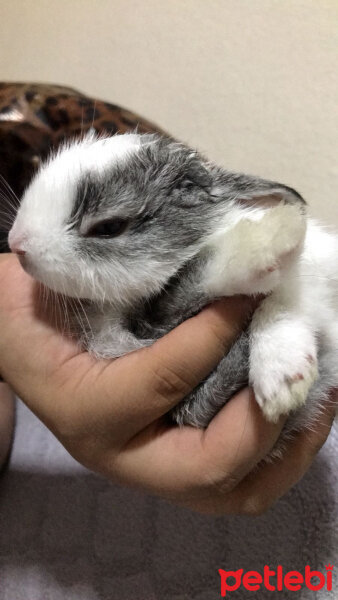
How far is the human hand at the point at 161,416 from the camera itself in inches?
29.3

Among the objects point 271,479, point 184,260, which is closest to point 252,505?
point 271,479

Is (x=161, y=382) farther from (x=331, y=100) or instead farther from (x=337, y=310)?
(x=331, y=100)

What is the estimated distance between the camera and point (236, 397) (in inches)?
29.9

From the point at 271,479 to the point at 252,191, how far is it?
1.59ft

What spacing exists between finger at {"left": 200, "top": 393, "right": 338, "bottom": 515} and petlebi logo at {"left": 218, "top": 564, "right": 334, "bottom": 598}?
0.29 m

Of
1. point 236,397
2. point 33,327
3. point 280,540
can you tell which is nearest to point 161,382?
point 236,397

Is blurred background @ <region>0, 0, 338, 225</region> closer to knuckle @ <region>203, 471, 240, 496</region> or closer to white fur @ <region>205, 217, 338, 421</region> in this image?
white fur @ <region>205, 217, 338, 421</region>

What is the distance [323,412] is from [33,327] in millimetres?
522

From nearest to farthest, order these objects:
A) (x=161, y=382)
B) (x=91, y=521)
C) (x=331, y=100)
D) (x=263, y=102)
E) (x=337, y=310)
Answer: (x=161, y=382), (x=337, y=310), (x=91, y=521), (x=331, y=100), (x=263, y=102)

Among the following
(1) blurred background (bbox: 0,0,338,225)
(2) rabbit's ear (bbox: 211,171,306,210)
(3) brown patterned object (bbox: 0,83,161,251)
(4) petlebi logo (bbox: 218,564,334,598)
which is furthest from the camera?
(1) blurred background (bbox: 0,0,338,225)

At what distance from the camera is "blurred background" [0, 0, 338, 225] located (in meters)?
1.51

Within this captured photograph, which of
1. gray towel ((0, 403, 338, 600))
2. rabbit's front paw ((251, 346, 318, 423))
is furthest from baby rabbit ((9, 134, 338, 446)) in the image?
gray towel ((0, 403, 338, 600))

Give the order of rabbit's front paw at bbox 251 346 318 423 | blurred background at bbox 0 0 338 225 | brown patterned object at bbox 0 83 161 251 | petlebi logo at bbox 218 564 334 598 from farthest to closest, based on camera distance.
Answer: blurred background at bbox 0 0 338 225, brown patterned object at bbox 0 83 161 251, petlebi logo at bbox 218 564 334 598, rabbit's front paw at bbox 251 346 318 423

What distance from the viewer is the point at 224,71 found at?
5.41 ft
